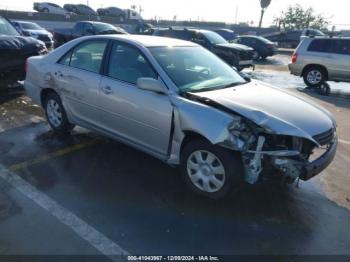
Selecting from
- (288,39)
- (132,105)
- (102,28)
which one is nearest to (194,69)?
(132,105)

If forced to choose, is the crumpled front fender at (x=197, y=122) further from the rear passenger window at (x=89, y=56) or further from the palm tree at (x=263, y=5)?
the palm tree at (x=263, y=5)

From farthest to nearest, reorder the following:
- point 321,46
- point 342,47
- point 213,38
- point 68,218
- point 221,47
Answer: point 213,38, point 221,47, point 321,46, point 342,47, point 68,218

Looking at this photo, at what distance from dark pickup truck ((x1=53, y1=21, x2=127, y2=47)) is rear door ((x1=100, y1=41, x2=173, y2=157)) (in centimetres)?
1510

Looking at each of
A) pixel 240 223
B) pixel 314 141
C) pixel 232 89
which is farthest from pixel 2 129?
pixel 314 141

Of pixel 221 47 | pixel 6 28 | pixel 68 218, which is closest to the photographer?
pixel 68 218

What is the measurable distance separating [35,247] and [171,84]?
7.10ft

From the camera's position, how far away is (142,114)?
437cm

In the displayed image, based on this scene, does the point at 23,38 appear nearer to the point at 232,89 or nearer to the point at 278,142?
the point at 232,89

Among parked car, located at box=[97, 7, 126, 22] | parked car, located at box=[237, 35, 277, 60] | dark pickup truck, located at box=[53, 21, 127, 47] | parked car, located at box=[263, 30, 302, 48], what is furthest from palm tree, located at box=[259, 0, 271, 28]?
dark pickup truck, located at box=[53, 21, 127, 47]

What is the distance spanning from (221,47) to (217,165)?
42.0ft

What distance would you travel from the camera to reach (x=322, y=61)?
39.9 ft

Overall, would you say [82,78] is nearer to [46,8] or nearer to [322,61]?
[322,61]

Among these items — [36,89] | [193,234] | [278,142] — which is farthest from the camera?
[36,89]

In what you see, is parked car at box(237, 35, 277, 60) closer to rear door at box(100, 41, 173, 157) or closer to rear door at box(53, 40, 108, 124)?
rear door at box(53, 40, 108, 124)
